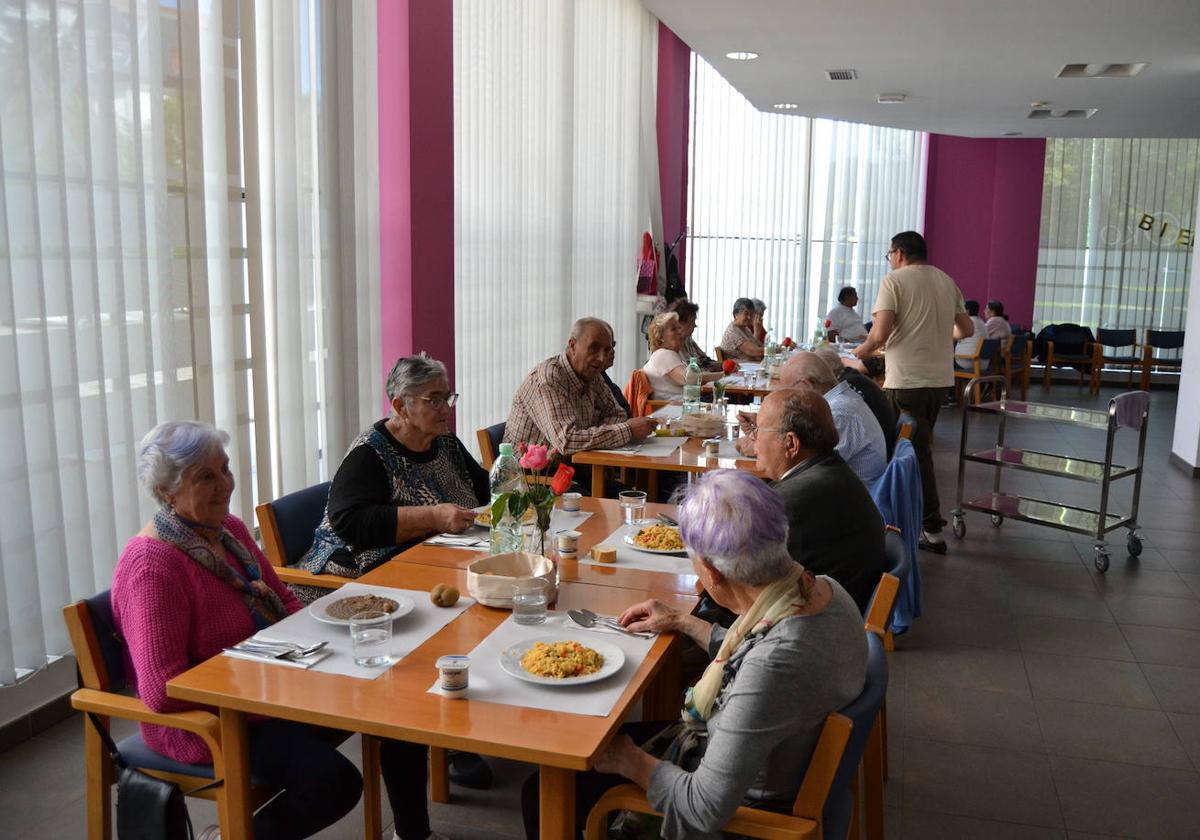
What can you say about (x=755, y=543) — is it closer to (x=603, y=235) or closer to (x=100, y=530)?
(x=100, y=530)

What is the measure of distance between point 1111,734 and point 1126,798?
17.4 inches

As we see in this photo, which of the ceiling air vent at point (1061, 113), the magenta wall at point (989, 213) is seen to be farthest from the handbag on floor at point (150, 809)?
the magenta wall at point (989, 213)

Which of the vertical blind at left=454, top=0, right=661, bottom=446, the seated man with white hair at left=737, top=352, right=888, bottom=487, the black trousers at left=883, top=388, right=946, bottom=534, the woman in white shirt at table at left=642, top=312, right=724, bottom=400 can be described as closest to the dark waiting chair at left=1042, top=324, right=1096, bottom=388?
the vertical blind at left=454, top=0, right=661, bottom=446

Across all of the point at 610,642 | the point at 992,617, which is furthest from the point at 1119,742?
the point at 610,642

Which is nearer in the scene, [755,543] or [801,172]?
[755,543]

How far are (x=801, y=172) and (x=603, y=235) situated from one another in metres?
5.25

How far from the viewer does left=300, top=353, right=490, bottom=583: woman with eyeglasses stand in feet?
9.48

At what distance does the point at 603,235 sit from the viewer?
25.5ft

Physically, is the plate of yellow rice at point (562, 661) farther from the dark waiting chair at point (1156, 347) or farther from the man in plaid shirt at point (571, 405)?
the dark waiting chair at point (1156, 347)

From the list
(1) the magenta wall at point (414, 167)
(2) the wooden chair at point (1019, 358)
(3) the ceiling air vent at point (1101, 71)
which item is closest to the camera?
(1) the magenta wall at point (414, 167)

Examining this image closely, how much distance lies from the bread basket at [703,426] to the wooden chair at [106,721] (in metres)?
2.73

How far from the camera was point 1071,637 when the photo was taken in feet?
13.9

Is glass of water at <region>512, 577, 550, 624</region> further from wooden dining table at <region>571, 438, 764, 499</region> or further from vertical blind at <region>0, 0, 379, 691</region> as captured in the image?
wooden dining table at <region>571, 438, 764, 499</region>

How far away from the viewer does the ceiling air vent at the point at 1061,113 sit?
9976mm
